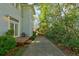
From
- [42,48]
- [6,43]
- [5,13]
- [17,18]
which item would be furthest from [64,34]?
[5,13]

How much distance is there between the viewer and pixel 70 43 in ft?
28.3

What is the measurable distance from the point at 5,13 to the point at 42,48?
1.86 metres

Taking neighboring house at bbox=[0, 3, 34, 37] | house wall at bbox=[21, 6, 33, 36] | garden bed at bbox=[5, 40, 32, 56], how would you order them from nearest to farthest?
1. garden bed at bbox=[5, 40, 32, 56]
2. neighboring house at bbox=[0, 3, 34, 37]
3. house wall at bbox=[21, 6, 33, 36]

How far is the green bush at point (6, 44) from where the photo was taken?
26.7 feet

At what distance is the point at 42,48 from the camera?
856cm

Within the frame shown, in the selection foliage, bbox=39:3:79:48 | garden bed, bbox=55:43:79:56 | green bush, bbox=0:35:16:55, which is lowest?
garden bed, bbox=55:43:79:56

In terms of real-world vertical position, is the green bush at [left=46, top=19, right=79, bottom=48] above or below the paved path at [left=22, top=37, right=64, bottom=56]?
above

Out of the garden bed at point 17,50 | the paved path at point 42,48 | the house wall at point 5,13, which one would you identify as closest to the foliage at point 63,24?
the paved path at point 42,48

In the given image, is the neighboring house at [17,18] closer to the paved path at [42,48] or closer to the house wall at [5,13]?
the house wall at [5,13]

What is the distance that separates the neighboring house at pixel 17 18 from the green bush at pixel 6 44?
0.78 ft

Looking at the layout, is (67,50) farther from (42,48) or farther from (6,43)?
(6,43)

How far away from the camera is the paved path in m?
8.47

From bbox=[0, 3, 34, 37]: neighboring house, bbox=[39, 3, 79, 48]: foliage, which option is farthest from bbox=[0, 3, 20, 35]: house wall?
bbox=[39, 3, 79, 48]: foliage

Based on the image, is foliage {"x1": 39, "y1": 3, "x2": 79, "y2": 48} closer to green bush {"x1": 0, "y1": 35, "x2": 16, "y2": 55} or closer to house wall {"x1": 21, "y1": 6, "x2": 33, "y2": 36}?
house wall {"x1": 21, "y1": 6, "x2": 33, "y2": 36}
